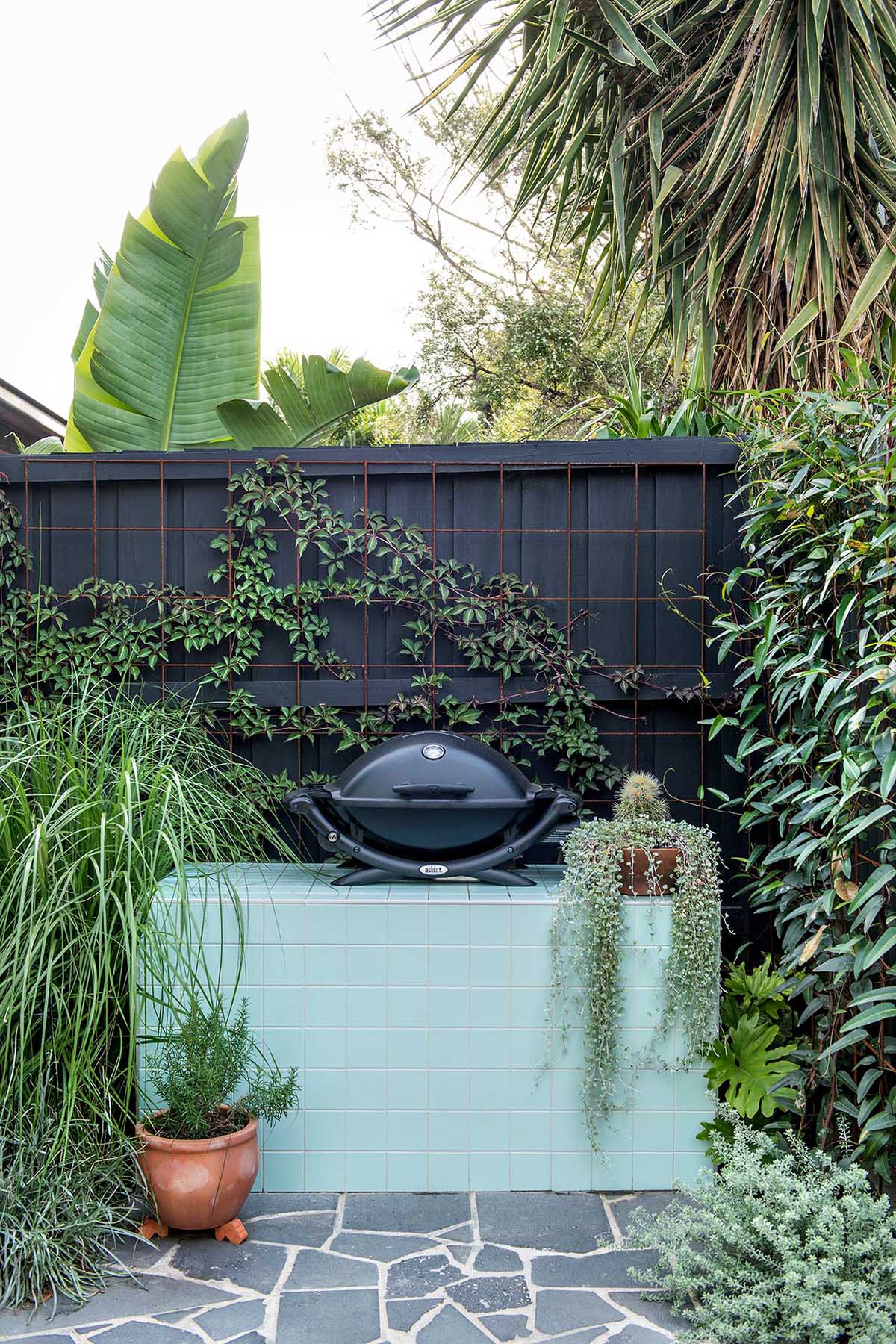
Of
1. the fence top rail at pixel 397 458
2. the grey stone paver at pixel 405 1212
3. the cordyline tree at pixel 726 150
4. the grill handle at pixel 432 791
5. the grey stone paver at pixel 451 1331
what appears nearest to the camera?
the grey stone paver at pixel 451 1331

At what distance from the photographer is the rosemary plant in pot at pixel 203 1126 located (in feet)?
7.91

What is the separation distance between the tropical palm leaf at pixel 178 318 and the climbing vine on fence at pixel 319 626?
74 centimetres

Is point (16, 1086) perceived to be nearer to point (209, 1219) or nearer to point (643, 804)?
point (209, 1219)

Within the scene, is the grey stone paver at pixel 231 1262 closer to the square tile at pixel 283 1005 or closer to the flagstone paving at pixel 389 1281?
the flagstone paving at pixel 389 1281

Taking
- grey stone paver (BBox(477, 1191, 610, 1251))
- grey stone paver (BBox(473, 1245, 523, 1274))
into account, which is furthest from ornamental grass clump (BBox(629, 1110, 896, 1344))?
grey stone paver (BBox(473, 1245, 523, 1274))

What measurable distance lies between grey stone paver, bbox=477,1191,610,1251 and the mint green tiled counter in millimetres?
46

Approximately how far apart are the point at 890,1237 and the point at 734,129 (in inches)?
144

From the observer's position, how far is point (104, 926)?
2.32m

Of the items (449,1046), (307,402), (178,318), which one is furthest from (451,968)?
(178,318)

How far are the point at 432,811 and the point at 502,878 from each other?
291mm

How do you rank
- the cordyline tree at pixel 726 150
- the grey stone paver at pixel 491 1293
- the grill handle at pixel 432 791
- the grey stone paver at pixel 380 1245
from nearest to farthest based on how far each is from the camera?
the grey stone paver at pixel 491 1293 < the grey stone paver at pixel 380 1245 < the grill handle at pixel 432 791 < the cordyline tree at pixel 726 150

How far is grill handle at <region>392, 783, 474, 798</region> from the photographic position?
2.88 meters

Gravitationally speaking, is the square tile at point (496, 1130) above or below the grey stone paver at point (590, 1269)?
above

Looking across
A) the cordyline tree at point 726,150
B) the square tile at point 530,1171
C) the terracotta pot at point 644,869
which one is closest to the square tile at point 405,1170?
the square tile at point 530,1171
